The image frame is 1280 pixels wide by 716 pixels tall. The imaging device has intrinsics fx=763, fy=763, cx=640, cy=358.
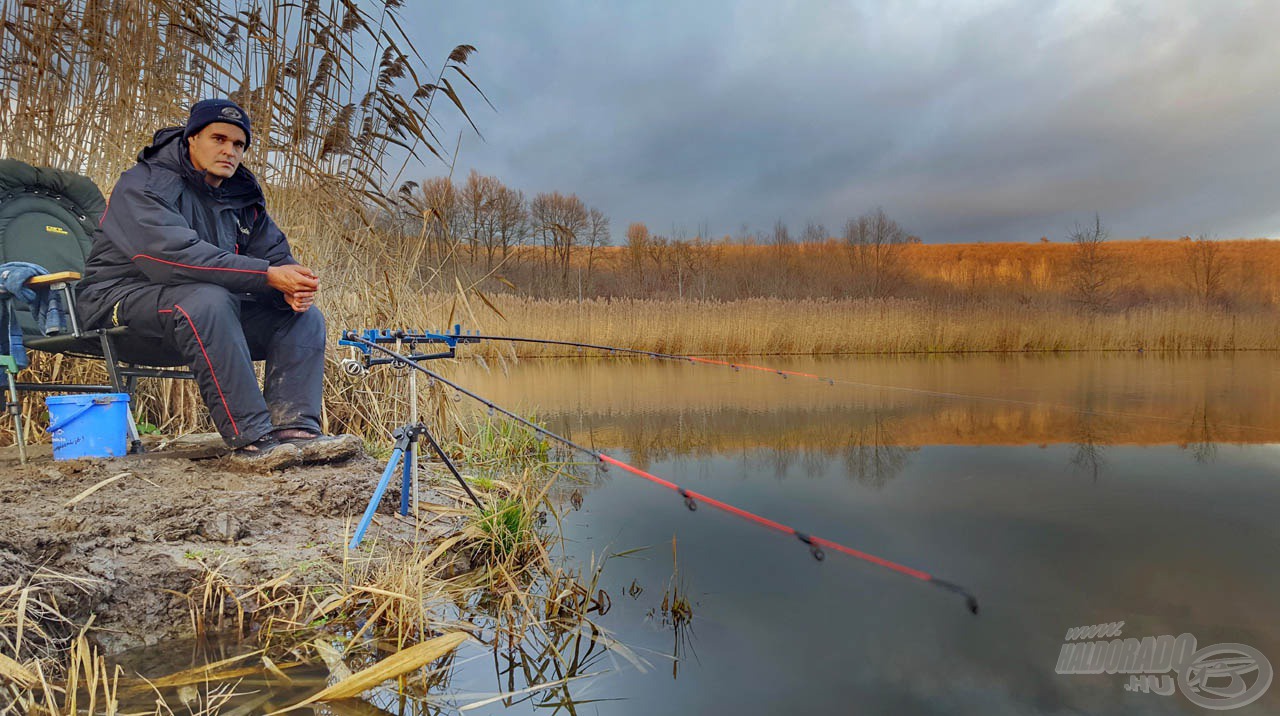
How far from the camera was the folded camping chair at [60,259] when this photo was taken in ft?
9.34

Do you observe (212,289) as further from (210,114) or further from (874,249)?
(874,249)

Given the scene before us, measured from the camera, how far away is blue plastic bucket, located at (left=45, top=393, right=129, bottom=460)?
2811 millimetres

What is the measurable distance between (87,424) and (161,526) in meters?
0.80

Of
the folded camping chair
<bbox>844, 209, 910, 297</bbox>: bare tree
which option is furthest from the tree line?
the folded camping chair

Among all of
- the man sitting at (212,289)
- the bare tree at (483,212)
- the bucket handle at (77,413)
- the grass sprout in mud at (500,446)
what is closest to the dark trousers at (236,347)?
the man sitting at (212,289)

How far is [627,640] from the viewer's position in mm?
2197

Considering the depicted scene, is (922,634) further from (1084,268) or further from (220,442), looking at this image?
(1084,268)

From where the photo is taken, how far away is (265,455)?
9.32 feet

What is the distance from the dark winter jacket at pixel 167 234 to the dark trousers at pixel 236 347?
0.07 meters

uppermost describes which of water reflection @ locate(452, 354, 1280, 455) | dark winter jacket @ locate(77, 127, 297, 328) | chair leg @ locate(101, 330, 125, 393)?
dark winter jacket @ locate(77, 127, 297, 328)

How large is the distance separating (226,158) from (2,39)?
7.67 ft

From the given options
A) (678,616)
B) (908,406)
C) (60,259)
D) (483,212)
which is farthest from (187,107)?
(483,212)

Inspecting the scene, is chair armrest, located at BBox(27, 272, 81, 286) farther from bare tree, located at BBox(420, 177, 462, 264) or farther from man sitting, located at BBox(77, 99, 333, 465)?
bare tree, located at BBox(420, 177, 462, 264)

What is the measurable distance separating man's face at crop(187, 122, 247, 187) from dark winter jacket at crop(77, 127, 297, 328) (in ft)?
0.12
